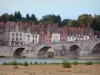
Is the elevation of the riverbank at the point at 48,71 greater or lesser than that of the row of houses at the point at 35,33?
lesser

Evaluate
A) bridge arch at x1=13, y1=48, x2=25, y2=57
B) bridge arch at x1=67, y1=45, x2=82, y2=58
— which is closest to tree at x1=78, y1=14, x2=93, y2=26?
bridge arch at x1=13, y1=48, x2=25, y2=57

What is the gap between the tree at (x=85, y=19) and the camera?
12770cm

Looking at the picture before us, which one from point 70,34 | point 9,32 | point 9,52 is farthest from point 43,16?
point 9,52

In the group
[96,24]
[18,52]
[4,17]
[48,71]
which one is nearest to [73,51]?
[18,52]

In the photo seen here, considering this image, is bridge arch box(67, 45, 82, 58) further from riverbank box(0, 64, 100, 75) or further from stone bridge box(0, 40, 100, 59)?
riverbank box(0, 64, 100, 75)

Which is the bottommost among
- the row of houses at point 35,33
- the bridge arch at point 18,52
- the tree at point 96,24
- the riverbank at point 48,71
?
the riverbank at point 48,71

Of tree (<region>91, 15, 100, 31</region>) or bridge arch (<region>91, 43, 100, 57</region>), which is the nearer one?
bridge arch (<region>91, 43, 100, 57</region>)

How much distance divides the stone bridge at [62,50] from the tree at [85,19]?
33.0 metres

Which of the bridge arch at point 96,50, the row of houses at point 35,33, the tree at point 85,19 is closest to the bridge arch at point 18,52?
the row of houses at point 35,33

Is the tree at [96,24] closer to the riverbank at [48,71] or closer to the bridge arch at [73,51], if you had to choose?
the bridge arch at [73,51]

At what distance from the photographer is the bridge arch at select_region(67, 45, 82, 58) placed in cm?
9028

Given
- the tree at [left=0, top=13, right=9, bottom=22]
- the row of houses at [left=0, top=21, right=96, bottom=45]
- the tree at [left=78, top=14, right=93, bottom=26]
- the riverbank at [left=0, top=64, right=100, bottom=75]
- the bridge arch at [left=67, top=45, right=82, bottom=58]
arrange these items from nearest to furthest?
the riverbank at [left=0, top=64, right=100, bottom=75] < the bridge arch at [left=67, top=45, right=82, bottom=58] < the row of houses at [left=0, top=21, right=96, bottom=45] < the tree at [left=78, top=14, right=93, bottom=26] < the tree at [left=0, top=13, right=9, bottom=22]

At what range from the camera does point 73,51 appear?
92.8m

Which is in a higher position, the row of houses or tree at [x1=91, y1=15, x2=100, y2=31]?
tree at [x1=91, y1=15, x2=100, y2=31]
